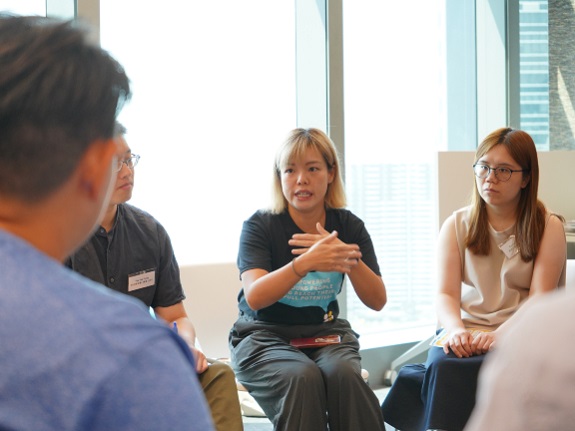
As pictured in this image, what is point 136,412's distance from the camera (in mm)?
712

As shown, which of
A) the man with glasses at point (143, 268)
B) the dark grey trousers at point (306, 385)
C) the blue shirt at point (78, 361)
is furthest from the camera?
the dark grey trousers at point (306, 385)

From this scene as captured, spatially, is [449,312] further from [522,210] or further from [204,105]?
[204,105]

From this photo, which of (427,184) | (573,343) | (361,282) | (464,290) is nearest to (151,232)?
(361,282)

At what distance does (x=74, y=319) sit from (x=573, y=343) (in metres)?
0.46

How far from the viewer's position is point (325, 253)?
264 centimetres

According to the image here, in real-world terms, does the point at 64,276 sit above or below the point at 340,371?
above

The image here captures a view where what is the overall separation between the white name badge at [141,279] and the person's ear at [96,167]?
1.62m

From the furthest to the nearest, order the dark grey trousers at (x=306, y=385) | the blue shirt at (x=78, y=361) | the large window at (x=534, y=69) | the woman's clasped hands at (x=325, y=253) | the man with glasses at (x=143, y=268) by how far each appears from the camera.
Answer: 1. the large window at (x=534, y=69)
2. the woman's clasped hands at (x=325, y=253)
3. the dark grey trousers at (x=306, y=385)
4. the man with glasses at (x=143, y=268)
5. the blue shirt at (x=78, y=361)

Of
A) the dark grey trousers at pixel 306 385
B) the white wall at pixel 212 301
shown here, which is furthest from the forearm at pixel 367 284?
the white wall at pixel 212 301

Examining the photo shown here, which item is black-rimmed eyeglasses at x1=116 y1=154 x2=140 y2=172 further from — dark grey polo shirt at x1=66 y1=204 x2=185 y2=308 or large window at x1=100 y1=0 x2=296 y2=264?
large window at x1=100 y1=0 x2=296 y2=264

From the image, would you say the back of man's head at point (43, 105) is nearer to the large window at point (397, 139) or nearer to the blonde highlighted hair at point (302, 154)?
the blonde highlighted hair at point (302, 154)

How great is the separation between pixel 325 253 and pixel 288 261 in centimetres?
27

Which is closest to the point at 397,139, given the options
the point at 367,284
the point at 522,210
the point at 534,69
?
the point at 534,69

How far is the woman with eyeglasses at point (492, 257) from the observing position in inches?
116
